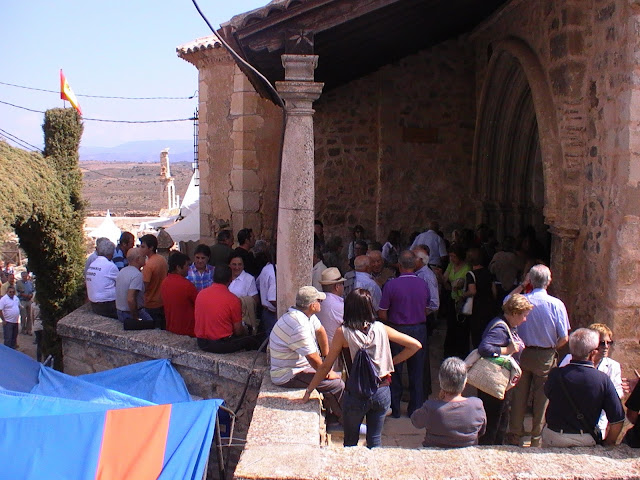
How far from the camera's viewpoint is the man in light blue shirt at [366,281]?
19.9ft

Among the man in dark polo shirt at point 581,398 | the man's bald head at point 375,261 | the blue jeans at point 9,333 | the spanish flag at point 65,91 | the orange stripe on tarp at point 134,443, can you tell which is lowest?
the blue jeans at point 9,333

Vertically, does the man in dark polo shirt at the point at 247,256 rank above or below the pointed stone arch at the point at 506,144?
below

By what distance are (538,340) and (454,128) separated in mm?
6272

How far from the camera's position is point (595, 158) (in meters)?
6.07

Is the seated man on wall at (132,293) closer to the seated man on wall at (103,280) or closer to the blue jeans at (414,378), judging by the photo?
the seated man on wall at (103,280)

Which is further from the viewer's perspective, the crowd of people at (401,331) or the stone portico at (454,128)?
the stone portico at (454,128)

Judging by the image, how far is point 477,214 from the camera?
10734 mm

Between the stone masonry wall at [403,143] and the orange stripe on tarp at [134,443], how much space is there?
6.92m

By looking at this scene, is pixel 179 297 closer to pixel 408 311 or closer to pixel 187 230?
pixel 408 311

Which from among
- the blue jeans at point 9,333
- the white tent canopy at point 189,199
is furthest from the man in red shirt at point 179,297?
the white tent canopy at point 189,199

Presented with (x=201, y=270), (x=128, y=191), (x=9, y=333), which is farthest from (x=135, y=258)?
(x=128, y=191)

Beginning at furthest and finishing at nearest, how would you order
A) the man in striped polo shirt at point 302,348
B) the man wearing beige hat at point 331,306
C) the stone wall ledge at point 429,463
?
the man wearing beige hat at point 331,306 < the man in striped polo shirt at point 302,348 < the stone wall ledge at point 429,463

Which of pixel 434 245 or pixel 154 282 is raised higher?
pixel 434 245

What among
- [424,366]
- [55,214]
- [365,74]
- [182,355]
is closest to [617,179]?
[424,366]
